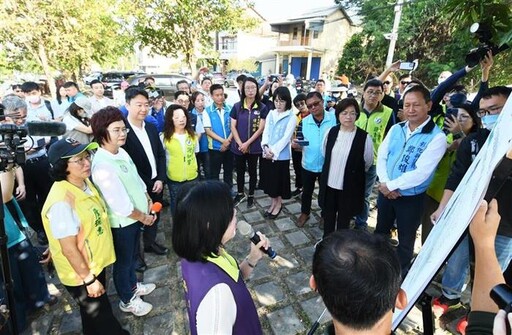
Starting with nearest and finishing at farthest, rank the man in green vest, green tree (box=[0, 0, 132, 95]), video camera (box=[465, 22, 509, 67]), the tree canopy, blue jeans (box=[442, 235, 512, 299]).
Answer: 1. video camera (box=[465, 22, 509, 67])
2. blue jeans (box=[442, 235, 512, 299])
3. the man in green vest
4. green tree (box=[0, 0, 132, 95])
5. the tree canopy

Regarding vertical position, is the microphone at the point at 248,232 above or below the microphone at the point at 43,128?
below

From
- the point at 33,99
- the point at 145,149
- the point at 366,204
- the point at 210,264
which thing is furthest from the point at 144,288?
the point at 33,99

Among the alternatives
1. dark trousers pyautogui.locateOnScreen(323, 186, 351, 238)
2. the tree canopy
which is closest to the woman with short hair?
dark trousers pyautogui.locateOnScreen(323, 186, 351, 238)

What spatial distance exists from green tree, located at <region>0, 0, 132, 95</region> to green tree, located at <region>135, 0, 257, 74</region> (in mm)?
1362

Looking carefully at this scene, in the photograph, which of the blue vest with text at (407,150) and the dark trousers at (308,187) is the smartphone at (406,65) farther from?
the dark trousers at (308,187)

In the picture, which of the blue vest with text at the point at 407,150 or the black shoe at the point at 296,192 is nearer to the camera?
the blue vest with text at the point at 407,150

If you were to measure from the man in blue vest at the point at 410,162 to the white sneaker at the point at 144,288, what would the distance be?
2.36 m

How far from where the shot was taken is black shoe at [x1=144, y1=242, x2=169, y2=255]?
3467 mm

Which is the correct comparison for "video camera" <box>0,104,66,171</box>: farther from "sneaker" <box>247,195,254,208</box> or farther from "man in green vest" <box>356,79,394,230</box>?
"man in green vest" <box>356,79,394,230</box>

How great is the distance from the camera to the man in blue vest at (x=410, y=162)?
2.55 meters

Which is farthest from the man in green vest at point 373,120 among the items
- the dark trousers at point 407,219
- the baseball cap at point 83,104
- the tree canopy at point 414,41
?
the tree canopy at point 414,41

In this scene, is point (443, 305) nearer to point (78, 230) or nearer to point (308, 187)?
point (308, 187)

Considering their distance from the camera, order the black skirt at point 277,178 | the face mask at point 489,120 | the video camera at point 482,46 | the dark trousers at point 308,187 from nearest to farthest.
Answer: the face mask at point 489,120
the video camera at point 482,46
the dark trousers at point 308,187
the black skirt at point 277,178

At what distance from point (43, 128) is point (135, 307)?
174cm
